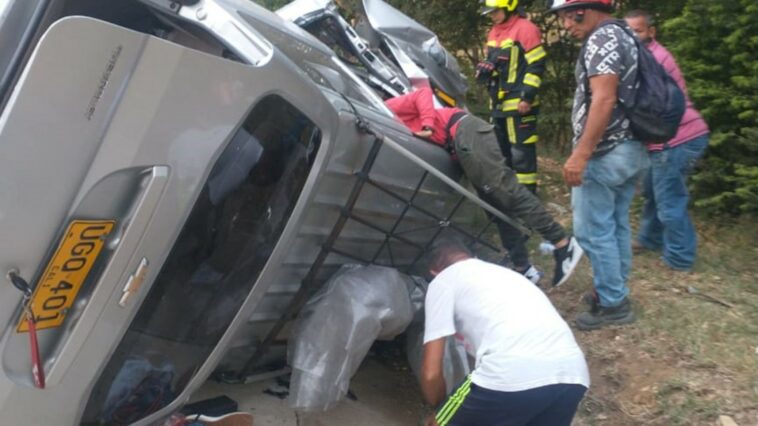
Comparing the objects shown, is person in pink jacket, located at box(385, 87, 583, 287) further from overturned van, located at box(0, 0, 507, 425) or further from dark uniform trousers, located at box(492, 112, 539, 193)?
dark uniform trousers, located at box(492, 112, 539, 193)

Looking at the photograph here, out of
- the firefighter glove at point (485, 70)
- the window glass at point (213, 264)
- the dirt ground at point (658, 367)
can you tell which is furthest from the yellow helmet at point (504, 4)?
the window glass at point (213, 264)

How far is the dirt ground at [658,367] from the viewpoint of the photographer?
3488 mm

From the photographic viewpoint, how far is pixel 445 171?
12.9ft

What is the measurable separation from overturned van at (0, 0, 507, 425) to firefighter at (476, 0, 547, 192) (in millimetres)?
2221

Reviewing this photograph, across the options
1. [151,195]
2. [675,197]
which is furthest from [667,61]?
[151,195]

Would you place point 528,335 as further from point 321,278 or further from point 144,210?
point 144,210

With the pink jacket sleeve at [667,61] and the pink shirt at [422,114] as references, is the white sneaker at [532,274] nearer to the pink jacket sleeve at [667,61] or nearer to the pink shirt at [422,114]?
the pink shirt at [422,114]

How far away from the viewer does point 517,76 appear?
17.3 feet

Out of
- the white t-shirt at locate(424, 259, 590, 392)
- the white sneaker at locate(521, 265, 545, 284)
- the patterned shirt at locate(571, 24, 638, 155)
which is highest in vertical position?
the patterned shirt at locate(571, 24, 638, 155)

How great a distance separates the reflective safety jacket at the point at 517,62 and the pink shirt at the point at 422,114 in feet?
4.22

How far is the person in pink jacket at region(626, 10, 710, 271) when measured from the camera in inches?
179

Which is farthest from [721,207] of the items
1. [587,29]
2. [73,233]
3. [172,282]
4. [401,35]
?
[73,233]

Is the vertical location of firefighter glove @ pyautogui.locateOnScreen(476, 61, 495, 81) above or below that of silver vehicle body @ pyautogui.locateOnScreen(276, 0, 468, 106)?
above

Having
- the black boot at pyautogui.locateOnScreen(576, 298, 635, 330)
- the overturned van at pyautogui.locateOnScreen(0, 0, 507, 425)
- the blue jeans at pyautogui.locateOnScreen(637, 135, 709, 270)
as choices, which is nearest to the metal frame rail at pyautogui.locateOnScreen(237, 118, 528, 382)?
the overturned van at pyautogui.locateOnScreen(0, 0, 507, 425)
